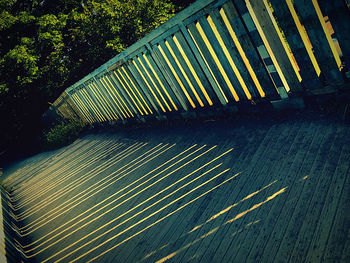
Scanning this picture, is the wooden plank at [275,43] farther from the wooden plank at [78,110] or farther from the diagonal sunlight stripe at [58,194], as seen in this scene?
the wooden plank at [78,110]

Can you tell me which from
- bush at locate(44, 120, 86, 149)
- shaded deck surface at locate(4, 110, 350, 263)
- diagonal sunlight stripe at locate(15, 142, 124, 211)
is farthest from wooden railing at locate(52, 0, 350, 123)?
bush at locate(44, 120, 86, 149)

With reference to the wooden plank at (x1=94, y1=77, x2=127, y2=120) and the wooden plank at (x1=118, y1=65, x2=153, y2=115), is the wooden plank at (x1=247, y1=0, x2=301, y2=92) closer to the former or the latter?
the wooden plank at (x1=118, y1=65, x2=153, y2=115)

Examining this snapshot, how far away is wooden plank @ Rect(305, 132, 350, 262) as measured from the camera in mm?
1470

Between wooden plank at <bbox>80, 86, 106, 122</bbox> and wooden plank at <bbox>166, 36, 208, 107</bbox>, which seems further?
wooden plank at <bbox>80, 86, 106, 122</bbox>

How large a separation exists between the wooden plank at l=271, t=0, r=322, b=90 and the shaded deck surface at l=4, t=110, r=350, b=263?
0.47 metres

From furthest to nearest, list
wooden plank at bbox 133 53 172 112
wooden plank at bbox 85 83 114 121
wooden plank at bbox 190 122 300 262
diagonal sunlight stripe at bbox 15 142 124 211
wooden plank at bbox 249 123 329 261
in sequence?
wooden plank at bbox 85 83 114 121
diagonal sunlight stripe at bbox 15 142 124 211
wooden plank at bbox 133 53 172 112
wooden plank at bbox 190 122 300 262
wooden plank at bbox 249 123 329 261

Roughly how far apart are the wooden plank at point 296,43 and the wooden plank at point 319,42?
0.11 metres

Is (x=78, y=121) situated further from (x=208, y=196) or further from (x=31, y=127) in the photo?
(x=208, y=196)

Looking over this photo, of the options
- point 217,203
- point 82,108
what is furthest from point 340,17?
point 82,108

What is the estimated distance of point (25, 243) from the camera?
3.56 m

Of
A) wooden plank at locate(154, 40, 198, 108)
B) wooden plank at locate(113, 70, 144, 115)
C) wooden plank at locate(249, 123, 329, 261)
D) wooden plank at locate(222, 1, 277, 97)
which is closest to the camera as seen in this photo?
wooden plank at locate(249, 123, 329, 261)

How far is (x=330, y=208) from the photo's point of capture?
166cm

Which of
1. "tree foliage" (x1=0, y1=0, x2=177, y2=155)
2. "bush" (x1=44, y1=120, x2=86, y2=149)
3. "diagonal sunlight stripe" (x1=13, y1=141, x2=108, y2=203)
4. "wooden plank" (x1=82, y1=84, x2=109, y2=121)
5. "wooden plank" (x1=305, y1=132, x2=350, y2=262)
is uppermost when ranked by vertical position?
"tree foliage" (x1=0, y1=0, x2=177, y2=155)

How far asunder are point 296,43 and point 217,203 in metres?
2.13
